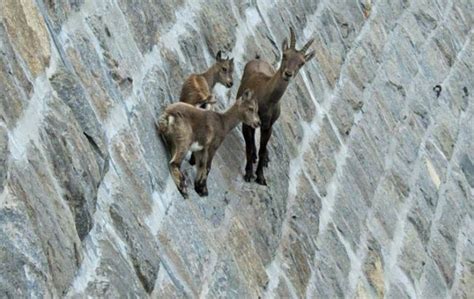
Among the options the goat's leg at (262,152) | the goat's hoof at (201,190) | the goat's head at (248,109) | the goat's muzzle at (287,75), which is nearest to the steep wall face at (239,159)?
the goat's hoof at (201,190)

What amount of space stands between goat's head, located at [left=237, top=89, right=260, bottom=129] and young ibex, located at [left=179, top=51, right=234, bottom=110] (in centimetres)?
25

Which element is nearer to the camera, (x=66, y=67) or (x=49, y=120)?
(x=49, y=120)

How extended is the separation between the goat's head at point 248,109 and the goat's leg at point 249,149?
49cm

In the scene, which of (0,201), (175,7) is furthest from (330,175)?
(0,201)

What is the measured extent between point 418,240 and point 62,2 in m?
6.05

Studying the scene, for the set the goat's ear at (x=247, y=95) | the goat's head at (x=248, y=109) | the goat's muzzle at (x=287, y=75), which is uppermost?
the goat's ear at (x=247, y=95)

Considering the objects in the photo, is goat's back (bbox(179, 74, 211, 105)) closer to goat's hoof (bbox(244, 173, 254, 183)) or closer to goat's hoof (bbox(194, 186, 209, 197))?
goat's hoof (bbox(194, 186, 209, 197))

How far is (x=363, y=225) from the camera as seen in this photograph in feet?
36.7

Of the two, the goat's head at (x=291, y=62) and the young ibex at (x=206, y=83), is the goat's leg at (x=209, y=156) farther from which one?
the goat's head at (x=291, y=62)

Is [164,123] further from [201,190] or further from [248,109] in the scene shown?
[248,109]

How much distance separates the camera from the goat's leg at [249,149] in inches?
362

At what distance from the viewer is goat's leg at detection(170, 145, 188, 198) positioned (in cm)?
777

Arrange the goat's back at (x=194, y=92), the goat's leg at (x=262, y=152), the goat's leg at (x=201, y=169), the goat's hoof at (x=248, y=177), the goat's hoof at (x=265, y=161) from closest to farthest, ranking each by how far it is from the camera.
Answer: the goat's leg at (x=201, y=169)
the goat's back at (x=194, y=92)
the goat's hoof at (x=248, y=177)
the goat's leg at (x=262, y=152)
the goat's hoof at (x=265, y=161)

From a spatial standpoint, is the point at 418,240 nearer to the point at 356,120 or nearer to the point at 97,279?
the point at 356,120
